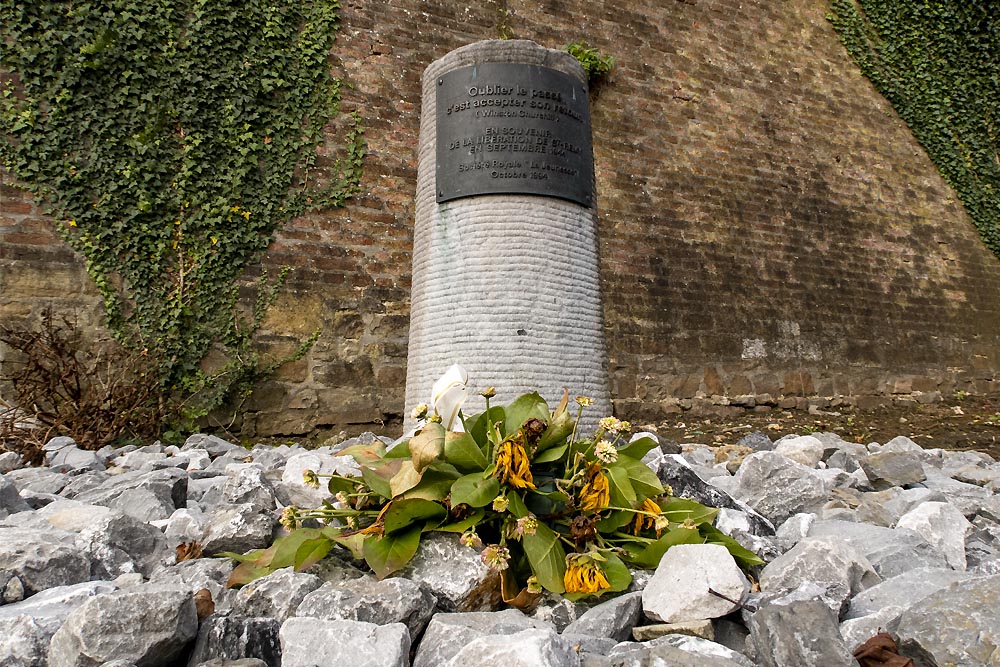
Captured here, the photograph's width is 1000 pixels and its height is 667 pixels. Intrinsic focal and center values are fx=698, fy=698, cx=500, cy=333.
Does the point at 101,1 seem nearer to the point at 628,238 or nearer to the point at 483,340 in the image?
the point at 483,340

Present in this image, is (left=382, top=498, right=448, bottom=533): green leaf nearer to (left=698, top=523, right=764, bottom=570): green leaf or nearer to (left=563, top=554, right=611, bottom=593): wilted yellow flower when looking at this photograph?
(left=563, top=554, right=611, bottom=593): wilted yellow flower

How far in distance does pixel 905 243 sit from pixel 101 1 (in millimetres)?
8655

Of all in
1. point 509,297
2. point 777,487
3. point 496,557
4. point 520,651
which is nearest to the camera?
point 520,651

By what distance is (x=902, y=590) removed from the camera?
130cm

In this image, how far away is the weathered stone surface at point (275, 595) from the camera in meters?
1.28

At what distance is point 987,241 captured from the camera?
9.20 metres

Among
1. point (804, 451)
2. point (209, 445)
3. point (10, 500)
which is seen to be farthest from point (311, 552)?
point (209, 445)

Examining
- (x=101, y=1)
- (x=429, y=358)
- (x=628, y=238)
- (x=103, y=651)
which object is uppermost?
(x=101, y=1)

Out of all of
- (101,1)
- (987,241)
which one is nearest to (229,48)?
(101,1)

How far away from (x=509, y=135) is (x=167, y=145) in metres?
2.92

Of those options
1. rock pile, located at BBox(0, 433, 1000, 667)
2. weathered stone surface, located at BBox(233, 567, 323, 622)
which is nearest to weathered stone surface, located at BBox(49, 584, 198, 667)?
rock pile, located at BBox(0, 433, 1000, 667)

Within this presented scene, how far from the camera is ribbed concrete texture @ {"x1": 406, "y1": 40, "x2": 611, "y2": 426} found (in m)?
3.01

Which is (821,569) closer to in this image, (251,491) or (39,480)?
(251,491)

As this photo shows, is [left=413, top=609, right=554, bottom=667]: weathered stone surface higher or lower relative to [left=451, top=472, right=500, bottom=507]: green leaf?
lower
